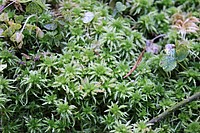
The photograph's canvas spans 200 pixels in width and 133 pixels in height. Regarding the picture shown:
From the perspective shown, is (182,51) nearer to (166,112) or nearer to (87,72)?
(166,112)

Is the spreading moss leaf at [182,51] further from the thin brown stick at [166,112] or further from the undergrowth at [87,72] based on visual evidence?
the thin brown stick at [166,112]

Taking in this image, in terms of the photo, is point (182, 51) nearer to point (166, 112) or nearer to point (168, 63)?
point (168, 63)

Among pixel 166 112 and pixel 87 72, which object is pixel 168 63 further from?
pixel 87 72

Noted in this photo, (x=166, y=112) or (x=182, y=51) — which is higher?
(x=182, y=51)

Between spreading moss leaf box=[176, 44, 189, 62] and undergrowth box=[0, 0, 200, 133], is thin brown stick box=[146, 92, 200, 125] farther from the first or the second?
spreading moss leaf box=[176, 44, 189, 62]

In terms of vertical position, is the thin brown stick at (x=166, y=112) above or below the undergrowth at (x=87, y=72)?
below

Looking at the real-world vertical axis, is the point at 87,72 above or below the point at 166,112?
above

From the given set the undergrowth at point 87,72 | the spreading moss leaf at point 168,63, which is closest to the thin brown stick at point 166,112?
the undergrowth at point 87,72

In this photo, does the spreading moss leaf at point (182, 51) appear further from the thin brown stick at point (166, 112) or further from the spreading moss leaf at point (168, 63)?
the thin brown stick at point (166, 112)

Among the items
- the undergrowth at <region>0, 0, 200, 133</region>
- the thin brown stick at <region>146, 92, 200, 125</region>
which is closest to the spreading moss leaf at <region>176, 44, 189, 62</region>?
the undergrowth at <region>0, 0, 200, 133</region>

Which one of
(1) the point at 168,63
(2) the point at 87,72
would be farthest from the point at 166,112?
(2) the point at 87,72

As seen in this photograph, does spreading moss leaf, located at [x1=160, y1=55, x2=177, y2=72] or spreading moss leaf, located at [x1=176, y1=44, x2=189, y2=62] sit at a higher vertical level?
spreading moss leaf, located at [x1=176, y1=44, x2=189, y2=62]
